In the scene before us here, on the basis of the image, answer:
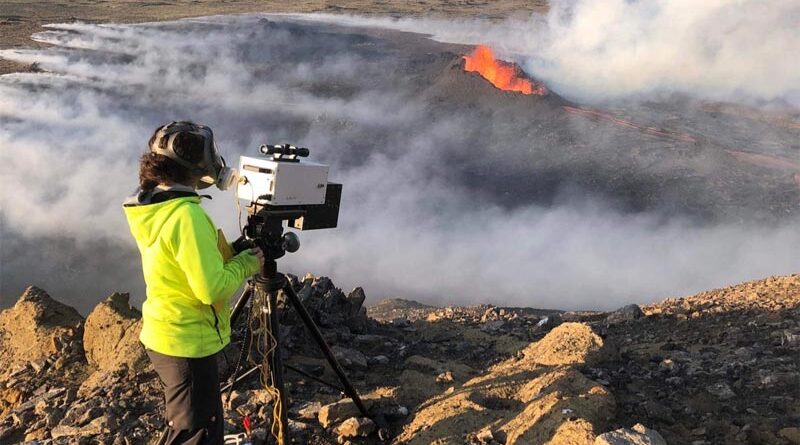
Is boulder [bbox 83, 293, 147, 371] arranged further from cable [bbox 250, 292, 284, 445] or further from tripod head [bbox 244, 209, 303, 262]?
tripod head [bbox 244, 209, 303, 262]

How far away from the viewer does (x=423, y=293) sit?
1808cm

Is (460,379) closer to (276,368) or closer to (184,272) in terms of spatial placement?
(276,368)

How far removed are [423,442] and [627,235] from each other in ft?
59.2

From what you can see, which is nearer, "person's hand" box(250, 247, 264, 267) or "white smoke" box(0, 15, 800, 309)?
"person's hand" box(250, 247, 264, 267)

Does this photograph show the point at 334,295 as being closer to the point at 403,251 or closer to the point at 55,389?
the point at 55,389

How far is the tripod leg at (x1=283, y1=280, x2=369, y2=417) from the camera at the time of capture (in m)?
3.73

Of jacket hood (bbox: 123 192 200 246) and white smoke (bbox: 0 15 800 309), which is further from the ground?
jacket hood (bbox: 123 192 200 246)

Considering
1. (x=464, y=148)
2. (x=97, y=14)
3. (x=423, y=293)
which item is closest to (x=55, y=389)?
(x=423, y=293)

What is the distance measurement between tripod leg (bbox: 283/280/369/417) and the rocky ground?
154 millimetres

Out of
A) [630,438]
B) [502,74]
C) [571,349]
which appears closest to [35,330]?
[571,349]

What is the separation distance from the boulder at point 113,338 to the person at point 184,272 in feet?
7.05

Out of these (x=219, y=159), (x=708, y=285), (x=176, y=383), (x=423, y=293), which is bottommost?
(x=423, y=293)

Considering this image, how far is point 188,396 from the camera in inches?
115

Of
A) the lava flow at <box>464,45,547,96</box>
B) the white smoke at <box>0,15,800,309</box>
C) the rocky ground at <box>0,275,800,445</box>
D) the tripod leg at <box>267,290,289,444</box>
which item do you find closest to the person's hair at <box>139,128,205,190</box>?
the tripod leg at <box>267,290,289,444</box>
